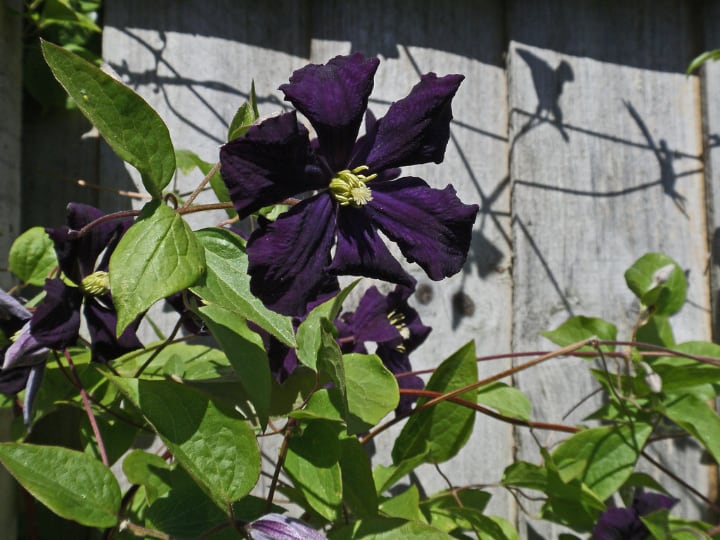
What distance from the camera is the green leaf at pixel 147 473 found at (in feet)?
2.57

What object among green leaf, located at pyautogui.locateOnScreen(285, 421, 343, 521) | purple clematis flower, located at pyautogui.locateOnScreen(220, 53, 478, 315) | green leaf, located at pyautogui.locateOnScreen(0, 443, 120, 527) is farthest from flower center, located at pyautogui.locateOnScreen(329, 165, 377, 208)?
green leaf, located at pyautogui.locateOnScreen(0, 443, 120, 527)

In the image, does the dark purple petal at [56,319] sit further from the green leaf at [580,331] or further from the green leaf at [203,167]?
the green leaf at [580,331]

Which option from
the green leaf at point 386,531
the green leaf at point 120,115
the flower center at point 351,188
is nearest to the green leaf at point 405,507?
the green leaf at point 386,531

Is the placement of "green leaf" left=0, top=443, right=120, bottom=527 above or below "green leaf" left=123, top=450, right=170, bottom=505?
above

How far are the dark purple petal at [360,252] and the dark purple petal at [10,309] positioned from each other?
333mm

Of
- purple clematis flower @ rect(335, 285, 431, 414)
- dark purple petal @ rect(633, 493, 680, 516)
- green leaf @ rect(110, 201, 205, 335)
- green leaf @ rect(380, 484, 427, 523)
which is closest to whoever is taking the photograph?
green leaf @ rect(110, 201, 205, 335)

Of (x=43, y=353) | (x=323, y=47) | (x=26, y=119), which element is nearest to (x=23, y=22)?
(x=26, y=119)

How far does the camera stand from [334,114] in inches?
26.6

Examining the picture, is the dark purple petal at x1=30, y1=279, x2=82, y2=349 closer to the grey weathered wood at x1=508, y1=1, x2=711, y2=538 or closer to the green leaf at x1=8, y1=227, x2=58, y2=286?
the green leaf at x1=8, y1=227, x2=58, y2=286

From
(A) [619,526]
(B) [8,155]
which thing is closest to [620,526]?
(A) [619,526]

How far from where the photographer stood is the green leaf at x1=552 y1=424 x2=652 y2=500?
103 centimetres

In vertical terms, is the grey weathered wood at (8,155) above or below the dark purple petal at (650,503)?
above

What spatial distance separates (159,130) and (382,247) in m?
0.24

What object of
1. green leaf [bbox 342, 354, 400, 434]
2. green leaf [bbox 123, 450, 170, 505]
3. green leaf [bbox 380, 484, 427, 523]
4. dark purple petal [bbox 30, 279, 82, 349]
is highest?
dark purple petal [bbox 30, 279, 82, 349]
